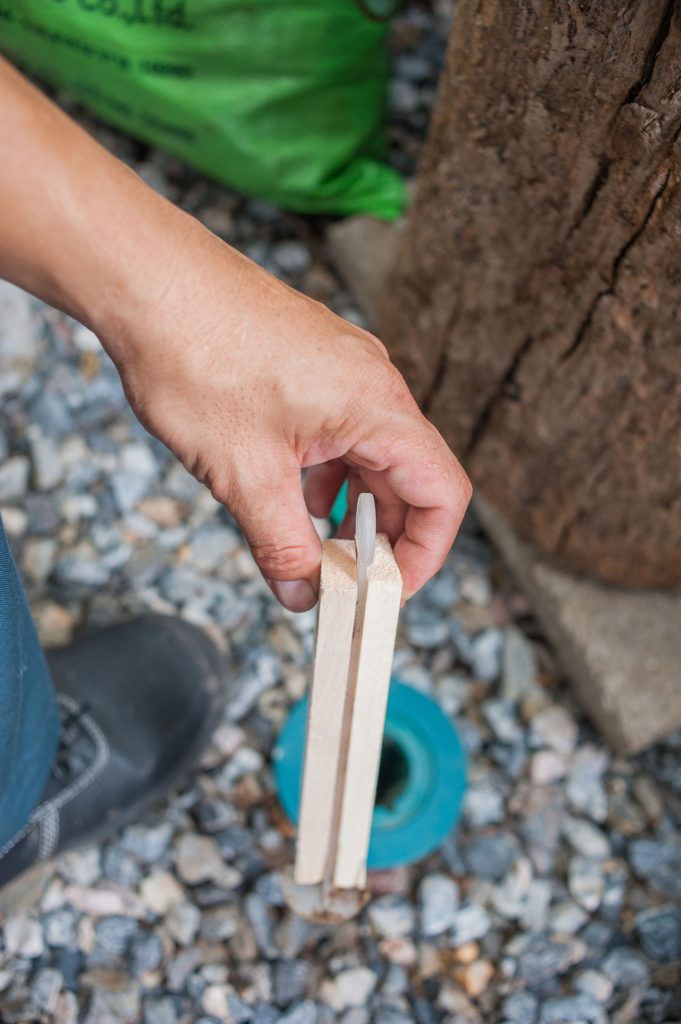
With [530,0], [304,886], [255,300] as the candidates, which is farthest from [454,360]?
[304,886]

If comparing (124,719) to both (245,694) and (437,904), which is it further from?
(437,904)

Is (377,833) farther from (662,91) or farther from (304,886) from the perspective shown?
(662,91)

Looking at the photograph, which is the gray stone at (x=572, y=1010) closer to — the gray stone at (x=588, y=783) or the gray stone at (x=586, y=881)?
the gray stone at (x=586, y=881)

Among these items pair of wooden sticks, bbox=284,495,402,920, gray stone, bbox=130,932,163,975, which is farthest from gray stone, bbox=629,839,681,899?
gray stone, bbox=130,932,163,975

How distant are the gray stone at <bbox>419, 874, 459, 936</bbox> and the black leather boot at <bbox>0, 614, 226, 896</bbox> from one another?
0.37 m

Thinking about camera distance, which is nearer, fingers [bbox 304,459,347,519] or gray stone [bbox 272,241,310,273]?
fingers [bbox 304,459,347,519]

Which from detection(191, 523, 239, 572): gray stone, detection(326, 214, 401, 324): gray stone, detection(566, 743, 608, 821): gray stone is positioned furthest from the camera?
detection(326, 214, 401, 324): gray stone

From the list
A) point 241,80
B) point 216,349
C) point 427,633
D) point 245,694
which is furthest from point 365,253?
point 216,349

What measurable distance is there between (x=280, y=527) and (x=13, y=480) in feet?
2.74

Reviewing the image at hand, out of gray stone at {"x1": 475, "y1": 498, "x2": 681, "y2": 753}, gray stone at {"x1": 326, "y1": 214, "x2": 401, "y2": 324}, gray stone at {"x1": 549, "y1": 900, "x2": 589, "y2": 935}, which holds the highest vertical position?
gray stone at {"x1": 326, "y1": 214, "x2": 401, "y2": 324}

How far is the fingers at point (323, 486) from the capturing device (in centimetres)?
103

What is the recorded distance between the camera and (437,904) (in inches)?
49.5

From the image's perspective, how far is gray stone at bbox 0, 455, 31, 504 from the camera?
150cm

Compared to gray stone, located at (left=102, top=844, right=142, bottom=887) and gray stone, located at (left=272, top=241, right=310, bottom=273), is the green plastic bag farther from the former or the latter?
gray stone, located at (left=102, top=844, right=142, bottom=887)
